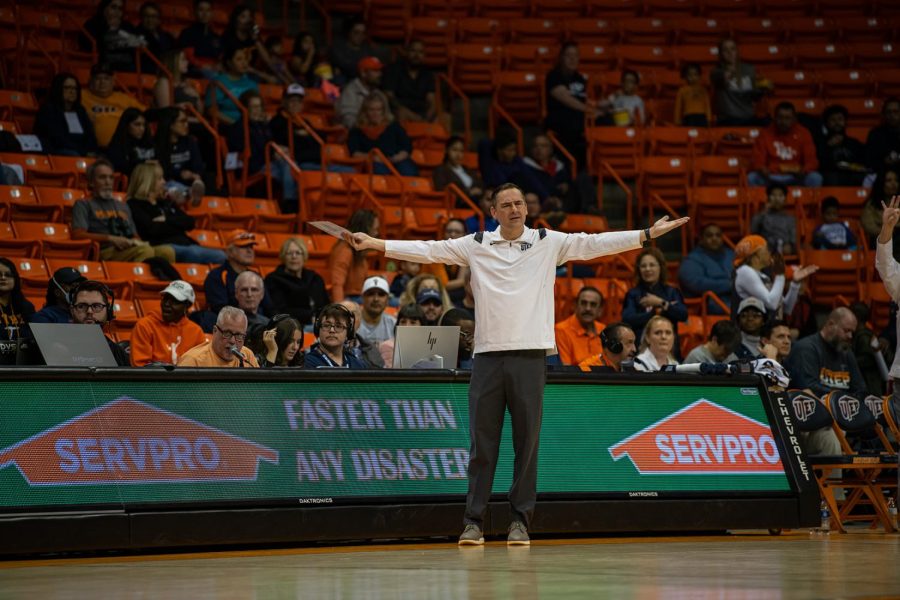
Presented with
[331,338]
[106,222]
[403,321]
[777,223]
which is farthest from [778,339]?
[106,222]

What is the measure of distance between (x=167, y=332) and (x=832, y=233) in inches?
377

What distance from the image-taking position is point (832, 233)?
17.4m

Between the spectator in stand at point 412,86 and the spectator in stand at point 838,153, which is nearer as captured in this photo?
the spectator in stand at point 412,86

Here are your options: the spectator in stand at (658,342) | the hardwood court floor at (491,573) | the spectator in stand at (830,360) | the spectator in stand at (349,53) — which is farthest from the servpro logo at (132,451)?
the spectator in stand at (349,53)

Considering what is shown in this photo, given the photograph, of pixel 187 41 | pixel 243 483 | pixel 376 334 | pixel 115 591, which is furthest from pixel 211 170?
pixel 115 591

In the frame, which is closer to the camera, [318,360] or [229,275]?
[318,360]

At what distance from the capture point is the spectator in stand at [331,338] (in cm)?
947

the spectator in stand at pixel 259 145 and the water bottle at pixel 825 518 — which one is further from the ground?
the spectator in stand at pixel 259 145

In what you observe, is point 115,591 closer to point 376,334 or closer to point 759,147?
point 376,334

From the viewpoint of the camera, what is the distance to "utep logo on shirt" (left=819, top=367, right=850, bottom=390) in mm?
12344

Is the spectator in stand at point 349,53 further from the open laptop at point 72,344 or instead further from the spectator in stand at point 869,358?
the open laptop at point 72,344

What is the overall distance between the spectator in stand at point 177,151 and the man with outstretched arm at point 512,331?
6837mm

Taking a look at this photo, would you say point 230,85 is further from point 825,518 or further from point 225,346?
point 825,518

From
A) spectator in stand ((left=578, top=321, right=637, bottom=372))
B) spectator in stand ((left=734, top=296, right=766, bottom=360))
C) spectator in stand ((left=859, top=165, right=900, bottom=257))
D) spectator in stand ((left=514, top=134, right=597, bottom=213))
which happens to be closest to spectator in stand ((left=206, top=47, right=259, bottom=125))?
spectator in stand ((left=514, top=134, right=597, bottom=213))
